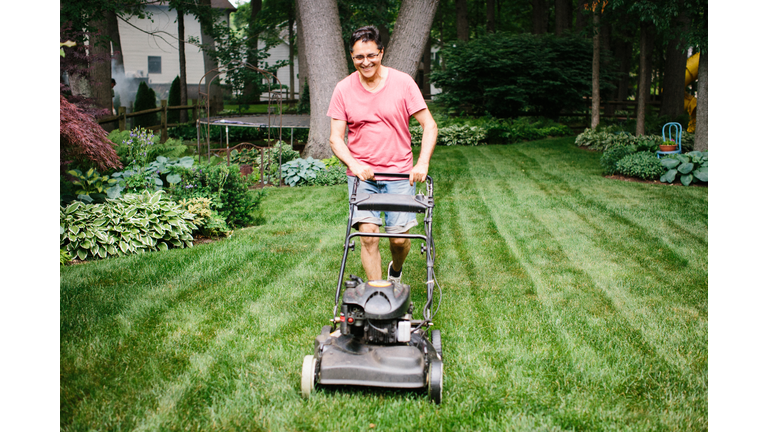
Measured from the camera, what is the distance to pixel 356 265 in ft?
17.8

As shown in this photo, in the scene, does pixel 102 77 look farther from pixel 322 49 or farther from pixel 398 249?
pixel 398 249

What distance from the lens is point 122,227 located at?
5.62m

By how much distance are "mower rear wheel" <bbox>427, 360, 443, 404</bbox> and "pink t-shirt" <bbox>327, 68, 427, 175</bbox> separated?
1.43 m

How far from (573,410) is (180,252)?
157 inches

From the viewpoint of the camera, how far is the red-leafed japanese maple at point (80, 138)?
4.51 m

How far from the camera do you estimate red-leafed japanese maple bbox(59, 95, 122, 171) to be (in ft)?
14.8

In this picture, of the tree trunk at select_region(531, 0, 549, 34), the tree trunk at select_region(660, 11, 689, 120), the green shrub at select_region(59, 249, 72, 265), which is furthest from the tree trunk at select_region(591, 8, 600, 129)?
the green shrub at select_region(59, 249, 72, 265)

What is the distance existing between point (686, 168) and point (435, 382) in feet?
29.9

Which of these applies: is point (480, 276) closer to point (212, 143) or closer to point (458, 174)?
point (458, 174)

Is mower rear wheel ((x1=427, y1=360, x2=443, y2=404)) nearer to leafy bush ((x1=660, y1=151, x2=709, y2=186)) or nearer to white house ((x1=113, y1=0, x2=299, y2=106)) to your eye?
leafy bush ((x1=660, y1=151, x2=709, y2=186))

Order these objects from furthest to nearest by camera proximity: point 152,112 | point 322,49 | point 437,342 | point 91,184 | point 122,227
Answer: point 152,112 < point 322,49 < point 91,184 < point 122,227 < point 437,342

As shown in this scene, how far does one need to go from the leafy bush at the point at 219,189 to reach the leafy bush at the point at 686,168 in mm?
7340

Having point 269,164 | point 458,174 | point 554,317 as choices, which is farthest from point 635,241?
point 269,164

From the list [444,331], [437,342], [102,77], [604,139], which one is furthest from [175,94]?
[437,342]
